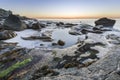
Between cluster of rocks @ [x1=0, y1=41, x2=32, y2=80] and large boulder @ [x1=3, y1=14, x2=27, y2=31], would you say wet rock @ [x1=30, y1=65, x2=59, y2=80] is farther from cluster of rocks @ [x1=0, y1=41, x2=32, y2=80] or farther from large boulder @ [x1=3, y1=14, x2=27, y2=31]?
large boulder @ [x1=3, y1=14, x2=27, y2=31]

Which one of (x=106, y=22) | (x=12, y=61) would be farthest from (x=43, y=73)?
(x=106, y=22)

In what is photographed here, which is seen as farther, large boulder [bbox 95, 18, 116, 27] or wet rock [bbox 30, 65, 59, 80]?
large boulder [bbox 95, 18, 116, 27]

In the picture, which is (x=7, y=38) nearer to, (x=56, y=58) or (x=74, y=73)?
(x=56, y=58)

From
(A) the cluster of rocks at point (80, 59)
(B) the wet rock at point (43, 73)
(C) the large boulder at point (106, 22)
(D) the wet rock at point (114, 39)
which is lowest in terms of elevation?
(C) the large boulder at point (106, 22)

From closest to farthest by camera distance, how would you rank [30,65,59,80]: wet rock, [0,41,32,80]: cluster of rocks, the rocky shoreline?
the rocky shoreline
[30,65,59,80]: wet rock
[0,41,32,80]: cluster of rocks

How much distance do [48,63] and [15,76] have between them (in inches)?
180

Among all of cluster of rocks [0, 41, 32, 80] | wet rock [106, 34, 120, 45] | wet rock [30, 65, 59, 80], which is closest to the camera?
wet rock [30, 65, 59, 80]

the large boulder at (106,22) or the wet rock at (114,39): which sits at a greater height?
the wet rock at (114,39)

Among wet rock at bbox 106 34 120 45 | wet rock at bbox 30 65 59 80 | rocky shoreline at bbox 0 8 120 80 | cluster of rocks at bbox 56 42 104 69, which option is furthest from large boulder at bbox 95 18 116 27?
wet rock at bbox 30 65 59 80

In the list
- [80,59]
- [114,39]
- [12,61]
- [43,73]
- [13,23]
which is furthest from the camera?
[13,23]

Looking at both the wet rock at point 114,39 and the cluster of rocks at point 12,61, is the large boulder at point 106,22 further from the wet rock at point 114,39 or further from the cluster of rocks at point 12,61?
the cluster of rocks at point 12,61

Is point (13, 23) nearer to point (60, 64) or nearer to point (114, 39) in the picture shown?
point (114, 39)

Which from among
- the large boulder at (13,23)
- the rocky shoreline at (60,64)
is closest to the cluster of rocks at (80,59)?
the rocky shoreline at (60,64)

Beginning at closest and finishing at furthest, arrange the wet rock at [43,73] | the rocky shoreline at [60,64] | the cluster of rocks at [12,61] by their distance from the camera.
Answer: the rocky shoreline at [60,64], the wet rock at [43,73], the cluster of rocks at [12,61]
